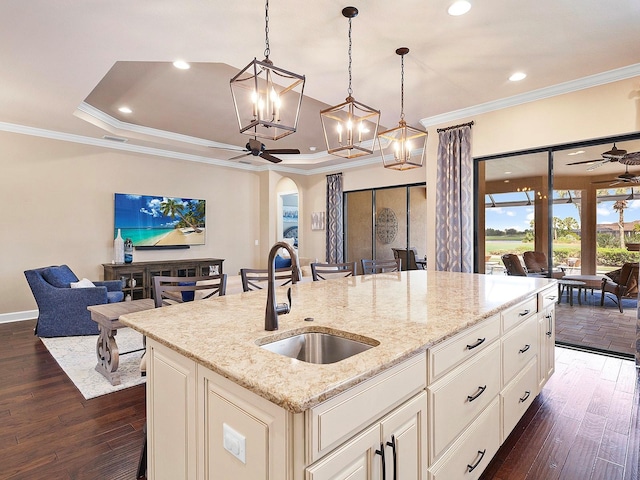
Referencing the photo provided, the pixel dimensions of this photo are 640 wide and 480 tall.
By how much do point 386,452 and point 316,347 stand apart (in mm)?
511

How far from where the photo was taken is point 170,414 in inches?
53.8

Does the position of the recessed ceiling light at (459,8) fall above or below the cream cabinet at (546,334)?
above

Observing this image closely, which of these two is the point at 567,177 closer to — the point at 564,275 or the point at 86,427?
the point at 564,275

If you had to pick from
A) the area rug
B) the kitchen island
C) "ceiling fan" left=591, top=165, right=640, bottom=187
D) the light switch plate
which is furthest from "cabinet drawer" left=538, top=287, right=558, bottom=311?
the area rug

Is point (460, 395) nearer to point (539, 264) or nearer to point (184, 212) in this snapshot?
point (539, 264)

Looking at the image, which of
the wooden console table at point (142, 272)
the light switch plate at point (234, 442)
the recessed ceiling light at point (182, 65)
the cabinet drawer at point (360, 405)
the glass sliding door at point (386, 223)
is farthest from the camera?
the glass sliding door at point (386, 223)

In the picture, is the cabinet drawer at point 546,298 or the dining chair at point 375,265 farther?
the dining chair at point 375,265

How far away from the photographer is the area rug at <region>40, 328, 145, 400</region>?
2.93 meters

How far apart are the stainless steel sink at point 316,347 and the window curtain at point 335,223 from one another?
613 cm

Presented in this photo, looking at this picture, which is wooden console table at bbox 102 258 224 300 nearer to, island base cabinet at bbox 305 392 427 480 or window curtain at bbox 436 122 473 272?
window curtain at bbox 436 122 473 272

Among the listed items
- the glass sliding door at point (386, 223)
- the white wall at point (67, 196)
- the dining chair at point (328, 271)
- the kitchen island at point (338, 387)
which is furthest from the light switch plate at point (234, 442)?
the glass sliding door at point (386, 223)

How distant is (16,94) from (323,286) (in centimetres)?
416

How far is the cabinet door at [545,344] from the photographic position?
2.53m

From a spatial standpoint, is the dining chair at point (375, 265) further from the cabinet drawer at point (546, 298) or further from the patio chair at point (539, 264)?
the patio chair at point (539, 264)
